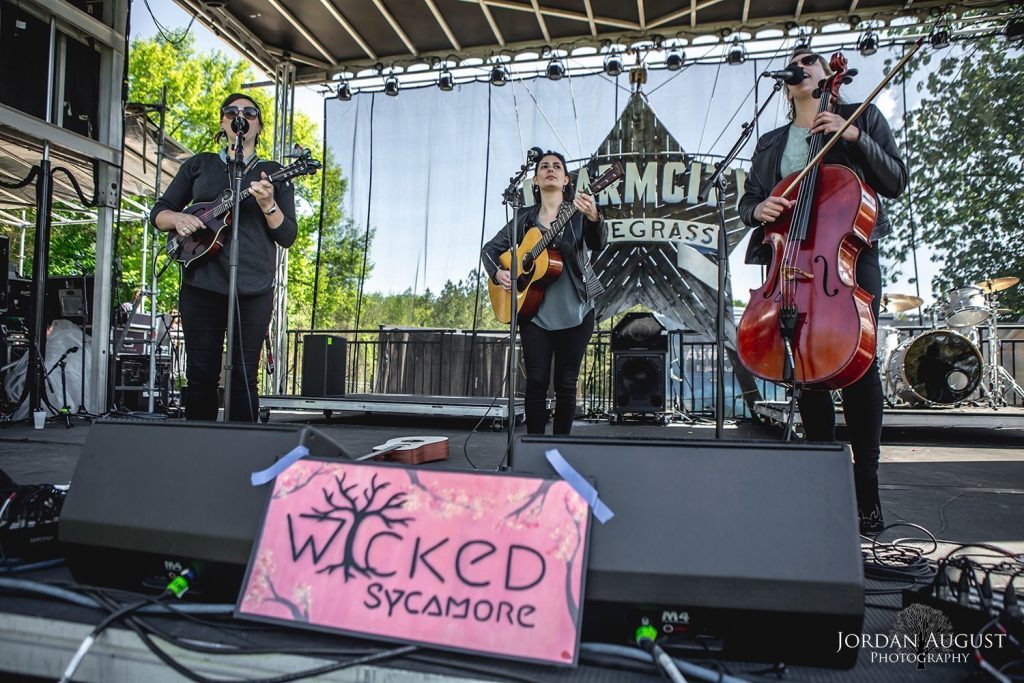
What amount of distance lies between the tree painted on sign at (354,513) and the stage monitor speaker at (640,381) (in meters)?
5.48

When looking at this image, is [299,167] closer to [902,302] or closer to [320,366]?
[320,366]

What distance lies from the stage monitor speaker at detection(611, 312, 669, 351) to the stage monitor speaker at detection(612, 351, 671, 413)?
110mm

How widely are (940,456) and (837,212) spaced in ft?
11.0

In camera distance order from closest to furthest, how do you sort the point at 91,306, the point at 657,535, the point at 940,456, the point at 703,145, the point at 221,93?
the point at 657,535 < the point at 940,456 < the point at 91,306 < the point at 703,145 < the point at 221,93

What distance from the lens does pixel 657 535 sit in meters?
1.12

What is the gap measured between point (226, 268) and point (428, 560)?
1972 millimetres

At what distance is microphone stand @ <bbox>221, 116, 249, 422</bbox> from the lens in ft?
7.97

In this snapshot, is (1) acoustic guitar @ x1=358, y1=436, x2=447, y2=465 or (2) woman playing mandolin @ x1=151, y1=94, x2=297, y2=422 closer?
(2) woman playing mandolin @ x1=151, y1=94, x2=297, y2=422

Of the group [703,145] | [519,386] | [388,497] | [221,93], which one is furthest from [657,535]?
[221,93]

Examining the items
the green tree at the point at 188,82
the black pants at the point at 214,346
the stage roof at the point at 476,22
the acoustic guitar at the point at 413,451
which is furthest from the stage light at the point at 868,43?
the green tree at the point at 188,82

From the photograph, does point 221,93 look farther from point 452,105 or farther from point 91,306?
point 91,306

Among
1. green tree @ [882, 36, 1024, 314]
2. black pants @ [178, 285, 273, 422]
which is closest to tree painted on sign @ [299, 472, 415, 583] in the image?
black pants @ [178, 285, 273, 422]

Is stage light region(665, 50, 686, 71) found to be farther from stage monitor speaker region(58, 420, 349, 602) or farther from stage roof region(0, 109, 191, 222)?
stage monitor speaker region(58, 420, 349, 602)

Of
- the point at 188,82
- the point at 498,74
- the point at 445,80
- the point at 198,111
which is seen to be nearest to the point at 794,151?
the point at 498,74
